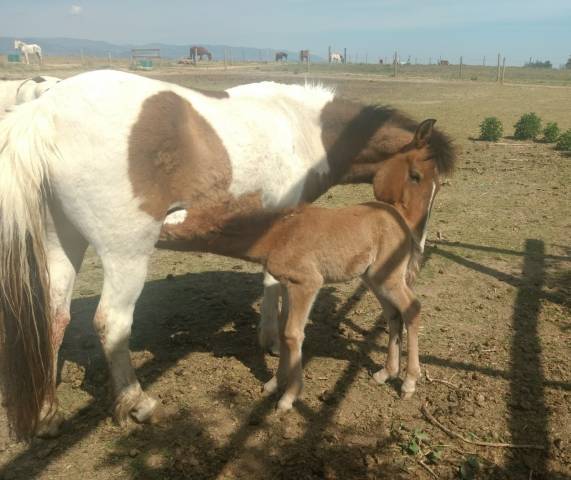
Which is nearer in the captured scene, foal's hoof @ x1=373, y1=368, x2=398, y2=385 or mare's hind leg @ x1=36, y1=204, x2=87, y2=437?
mare's hind leg @ x1=36, y1=204, x2=87, y2=437

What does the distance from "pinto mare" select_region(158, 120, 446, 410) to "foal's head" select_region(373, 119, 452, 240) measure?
0.54m

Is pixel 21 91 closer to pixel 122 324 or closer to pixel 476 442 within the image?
pixel 122 324

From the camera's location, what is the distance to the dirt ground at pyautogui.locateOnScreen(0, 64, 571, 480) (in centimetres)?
296

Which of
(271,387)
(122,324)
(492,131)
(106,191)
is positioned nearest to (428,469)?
(271,387)

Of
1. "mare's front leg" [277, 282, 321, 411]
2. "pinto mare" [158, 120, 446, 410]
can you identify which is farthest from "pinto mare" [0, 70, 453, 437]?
"mare's front leg" [277, 282, 321, 411]

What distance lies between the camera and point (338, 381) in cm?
375

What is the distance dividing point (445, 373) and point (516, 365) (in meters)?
0.56

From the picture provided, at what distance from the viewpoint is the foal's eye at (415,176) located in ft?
13.8

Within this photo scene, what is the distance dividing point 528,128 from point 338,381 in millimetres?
11462

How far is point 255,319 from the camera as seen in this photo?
16.0ft

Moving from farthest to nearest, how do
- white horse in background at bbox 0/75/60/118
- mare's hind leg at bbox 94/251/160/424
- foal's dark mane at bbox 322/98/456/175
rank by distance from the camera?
white horse in background at bbox 0/75/60/118, foal's dark mane at bbox 322/98/456/175, mare's hind leg at bbox 94/251/160/424

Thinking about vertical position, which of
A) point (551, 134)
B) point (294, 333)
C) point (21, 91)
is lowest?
point (294, 333)

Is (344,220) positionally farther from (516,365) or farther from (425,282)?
(425,282)

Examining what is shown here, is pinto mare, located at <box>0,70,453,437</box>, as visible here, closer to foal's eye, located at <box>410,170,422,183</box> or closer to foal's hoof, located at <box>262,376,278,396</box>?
foal's hoof, located at <box>262,376,278,396</box>
